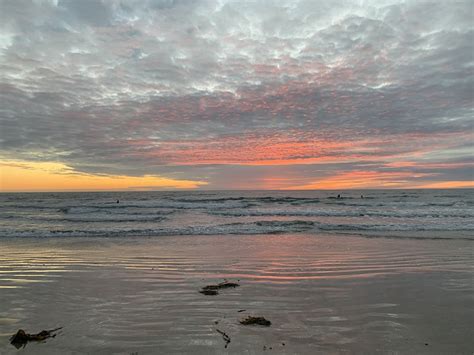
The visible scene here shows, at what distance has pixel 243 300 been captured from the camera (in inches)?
248

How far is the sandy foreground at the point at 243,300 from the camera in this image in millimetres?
4449

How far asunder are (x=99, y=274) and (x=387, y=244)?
35.2 ft

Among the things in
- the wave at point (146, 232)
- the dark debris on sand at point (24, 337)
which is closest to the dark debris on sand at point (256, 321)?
the dark debris on sand at point (24, 337)

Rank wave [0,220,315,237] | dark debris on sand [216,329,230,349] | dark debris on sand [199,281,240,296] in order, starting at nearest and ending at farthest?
dark debris on sand [216,329,230,349] < dark debris on sand [199,281,240,296] < wave [0,220,315,237]

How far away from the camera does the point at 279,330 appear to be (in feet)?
15.8

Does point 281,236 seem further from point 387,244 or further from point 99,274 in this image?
point 99,274

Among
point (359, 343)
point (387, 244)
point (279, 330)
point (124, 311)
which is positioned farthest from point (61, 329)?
point (387, 244)

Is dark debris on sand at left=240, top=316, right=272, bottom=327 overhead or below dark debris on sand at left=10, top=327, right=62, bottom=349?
overhead

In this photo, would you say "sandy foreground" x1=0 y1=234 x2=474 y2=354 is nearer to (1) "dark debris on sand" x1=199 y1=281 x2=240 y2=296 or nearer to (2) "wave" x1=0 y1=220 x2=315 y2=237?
(1) "dark debris on sand" x1=199 y1=281 x2=240 y2=296

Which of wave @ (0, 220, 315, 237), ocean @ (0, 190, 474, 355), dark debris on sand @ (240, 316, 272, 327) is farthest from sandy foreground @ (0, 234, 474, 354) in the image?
wave @ (0, 220, 315, 237)

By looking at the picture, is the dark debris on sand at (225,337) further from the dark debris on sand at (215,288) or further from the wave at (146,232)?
the wave at (146,232)

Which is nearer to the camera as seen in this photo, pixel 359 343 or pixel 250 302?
pixel 359 343

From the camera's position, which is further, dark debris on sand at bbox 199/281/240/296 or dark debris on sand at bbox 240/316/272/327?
dark debris on sand at bbox 199/281/240/296

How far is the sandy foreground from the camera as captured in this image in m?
4.45
